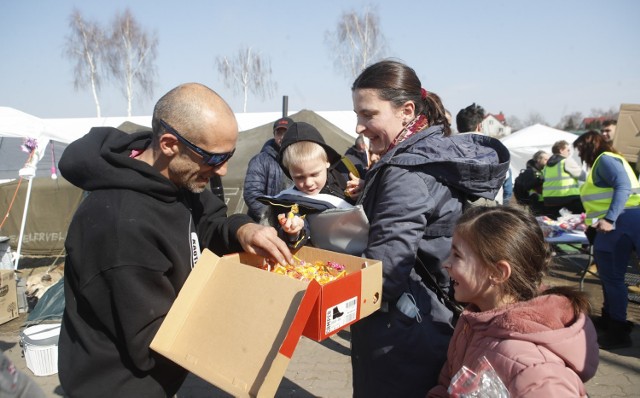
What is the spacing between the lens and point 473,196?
214cm

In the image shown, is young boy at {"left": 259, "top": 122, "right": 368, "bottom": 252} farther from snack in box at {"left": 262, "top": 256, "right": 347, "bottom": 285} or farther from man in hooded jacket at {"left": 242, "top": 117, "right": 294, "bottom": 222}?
man in hooded jacket at {"left": 242, "top": 117, "right": 294, "bottom": 222}

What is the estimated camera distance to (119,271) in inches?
64.6

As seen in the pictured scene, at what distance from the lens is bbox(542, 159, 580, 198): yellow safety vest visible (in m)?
8.70

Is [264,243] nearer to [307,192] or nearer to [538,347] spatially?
[307,192]

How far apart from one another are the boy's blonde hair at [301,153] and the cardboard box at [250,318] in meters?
1.37

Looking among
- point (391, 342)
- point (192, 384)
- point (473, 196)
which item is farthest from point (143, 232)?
point (192, 384)

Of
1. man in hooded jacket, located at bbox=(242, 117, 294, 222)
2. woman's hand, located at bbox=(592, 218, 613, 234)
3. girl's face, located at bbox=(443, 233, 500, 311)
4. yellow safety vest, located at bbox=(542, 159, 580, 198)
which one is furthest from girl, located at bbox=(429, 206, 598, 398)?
yellow safety vest, located at bbox=(542, 159, 580, 198)

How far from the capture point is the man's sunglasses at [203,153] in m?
1.93

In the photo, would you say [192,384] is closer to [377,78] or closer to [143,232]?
[143,232]

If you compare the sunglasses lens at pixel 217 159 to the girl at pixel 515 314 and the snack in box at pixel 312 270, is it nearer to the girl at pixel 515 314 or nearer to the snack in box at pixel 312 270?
the snack in box at pixel 312 270

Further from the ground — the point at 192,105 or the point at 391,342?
the point at 192,105

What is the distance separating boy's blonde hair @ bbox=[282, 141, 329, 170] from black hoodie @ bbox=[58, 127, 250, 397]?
1205mm

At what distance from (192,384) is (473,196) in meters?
3.54

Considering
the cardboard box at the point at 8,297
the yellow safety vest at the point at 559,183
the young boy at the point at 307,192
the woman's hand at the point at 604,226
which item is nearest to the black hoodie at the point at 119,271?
the young boy at the point at 307,192
